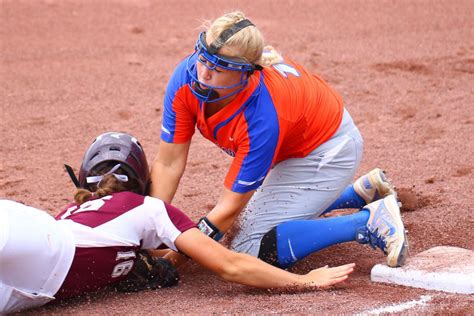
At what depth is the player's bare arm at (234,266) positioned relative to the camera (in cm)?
413

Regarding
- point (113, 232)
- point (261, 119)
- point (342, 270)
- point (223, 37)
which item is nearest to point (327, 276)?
point (342, 270)

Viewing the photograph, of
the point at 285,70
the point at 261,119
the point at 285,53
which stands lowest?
the point at 285,53

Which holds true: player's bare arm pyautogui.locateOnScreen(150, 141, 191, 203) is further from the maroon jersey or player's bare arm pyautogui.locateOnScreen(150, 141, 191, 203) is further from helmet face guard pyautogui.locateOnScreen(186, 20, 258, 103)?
the maroon jersey

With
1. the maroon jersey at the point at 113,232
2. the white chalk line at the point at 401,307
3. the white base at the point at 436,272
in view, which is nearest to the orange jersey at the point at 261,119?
the maroon jersey at the point at 113,232

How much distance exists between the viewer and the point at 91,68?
9117mm

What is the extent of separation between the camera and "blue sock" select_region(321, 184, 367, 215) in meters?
5.59

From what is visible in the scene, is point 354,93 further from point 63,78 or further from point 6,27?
point 6,27

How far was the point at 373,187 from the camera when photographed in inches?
217

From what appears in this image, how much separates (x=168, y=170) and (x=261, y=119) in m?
0.83

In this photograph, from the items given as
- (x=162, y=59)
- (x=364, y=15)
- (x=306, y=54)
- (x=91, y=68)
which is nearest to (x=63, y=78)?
(x=91, y=68)

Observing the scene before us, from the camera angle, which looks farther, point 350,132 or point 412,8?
point 412,8

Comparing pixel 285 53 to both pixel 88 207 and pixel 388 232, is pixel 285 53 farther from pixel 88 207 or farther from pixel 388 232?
pixel 88 207

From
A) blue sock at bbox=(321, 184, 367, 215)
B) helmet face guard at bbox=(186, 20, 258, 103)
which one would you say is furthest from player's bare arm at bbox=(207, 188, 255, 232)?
blue sock at bbox=(321, 184, 367, 215)

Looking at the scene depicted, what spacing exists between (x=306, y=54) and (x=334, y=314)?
5748 mm
